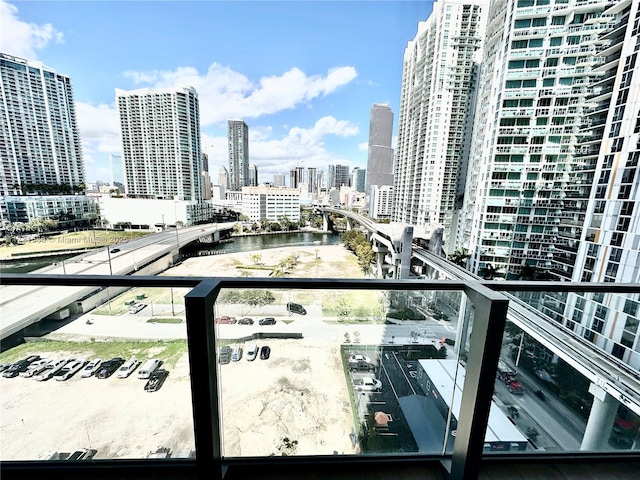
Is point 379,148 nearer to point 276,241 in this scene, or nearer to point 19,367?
point 276,241

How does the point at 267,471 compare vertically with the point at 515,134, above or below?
below

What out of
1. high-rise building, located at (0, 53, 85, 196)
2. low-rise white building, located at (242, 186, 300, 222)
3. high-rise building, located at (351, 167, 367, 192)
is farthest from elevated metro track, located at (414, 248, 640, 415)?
high-rise building, located at (351, 167, 367, 192)

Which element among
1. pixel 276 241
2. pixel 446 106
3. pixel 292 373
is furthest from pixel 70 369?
pixel 276 241

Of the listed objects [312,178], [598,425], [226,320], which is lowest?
[598,425]

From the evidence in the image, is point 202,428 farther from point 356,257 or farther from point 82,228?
point 82,228

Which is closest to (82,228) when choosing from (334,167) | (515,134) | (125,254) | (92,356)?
(125,254)

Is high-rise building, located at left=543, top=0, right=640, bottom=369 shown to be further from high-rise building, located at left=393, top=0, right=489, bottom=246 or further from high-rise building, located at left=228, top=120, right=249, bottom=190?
high-rise building, located at left=228, top=120, right=249, bottom=190

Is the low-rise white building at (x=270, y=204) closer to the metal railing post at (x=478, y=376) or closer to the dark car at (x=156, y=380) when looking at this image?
the dark car at (x=156, y=380)
